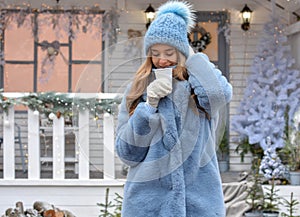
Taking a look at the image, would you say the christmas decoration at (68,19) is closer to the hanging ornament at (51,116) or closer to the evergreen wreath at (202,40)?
the evergreen wreath at (202,40)

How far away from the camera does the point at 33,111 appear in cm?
521

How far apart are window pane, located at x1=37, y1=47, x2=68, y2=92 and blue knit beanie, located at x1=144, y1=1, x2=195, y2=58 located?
5.81 m

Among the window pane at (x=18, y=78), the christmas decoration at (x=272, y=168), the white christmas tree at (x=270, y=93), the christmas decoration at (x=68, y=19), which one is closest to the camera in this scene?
the christmas decoration at (x=272, y=168)

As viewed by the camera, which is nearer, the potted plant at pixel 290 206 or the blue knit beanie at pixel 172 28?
the blue knit beanie at pixel 172 28

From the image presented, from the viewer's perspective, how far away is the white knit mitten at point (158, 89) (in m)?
2.10

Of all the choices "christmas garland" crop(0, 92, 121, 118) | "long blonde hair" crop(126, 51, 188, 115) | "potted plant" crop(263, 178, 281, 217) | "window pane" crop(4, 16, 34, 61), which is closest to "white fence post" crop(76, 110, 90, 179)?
"christmas garland" crop(0, 92, 121, 118)

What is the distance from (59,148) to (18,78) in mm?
2966

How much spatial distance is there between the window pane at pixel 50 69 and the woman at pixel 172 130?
587cm

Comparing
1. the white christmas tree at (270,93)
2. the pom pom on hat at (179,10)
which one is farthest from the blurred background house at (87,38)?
the pom pom on hat at (179,10)

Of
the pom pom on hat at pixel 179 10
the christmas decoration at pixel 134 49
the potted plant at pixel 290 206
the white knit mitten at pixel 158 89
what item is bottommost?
the potted plant at pixel 290 206

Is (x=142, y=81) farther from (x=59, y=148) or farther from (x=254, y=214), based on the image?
(x=254, y=214)

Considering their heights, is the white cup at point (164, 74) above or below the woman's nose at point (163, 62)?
below

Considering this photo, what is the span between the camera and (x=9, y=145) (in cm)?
527

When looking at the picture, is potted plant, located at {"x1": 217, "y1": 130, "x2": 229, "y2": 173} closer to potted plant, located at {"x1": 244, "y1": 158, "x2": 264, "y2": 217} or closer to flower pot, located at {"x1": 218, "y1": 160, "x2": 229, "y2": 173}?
flower pot, located at {"x1": 218, "y1": 160, "x2": 229, "y2": 173}
